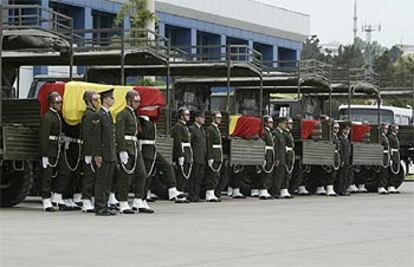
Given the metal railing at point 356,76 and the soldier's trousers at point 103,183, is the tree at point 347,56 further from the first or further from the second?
the soldier's trousers at point 103,183

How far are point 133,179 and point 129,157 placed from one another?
57 centimetres

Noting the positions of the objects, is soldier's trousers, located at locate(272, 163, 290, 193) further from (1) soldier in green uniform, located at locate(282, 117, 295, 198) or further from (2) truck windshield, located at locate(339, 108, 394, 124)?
(2) truck windshield, located at locate(339, 108, 394, 124)

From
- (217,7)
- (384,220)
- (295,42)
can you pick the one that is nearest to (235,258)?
(384,220)

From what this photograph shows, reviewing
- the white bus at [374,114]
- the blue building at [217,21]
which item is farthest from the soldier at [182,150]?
the blue building at [217,21]

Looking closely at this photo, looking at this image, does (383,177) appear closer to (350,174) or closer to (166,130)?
(350,174)

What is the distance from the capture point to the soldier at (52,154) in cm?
1838

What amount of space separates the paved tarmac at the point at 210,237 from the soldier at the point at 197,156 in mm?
2187

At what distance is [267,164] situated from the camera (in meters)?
25.4

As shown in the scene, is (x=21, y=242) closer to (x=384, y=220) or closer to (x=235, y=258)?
(x=235, y=258)

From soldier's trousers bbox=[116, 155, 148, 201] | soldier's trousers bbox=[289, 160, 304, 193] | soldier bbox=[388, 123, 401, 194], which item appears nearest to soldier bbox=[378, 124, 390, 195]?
soldier bbox=[388, 123, 401, 194]

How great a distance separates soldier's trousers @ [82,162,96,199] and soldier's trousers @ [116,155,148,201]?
391 mm

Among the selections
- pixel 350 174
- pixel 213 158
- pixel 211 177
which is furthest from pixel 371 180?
pixel 213 158

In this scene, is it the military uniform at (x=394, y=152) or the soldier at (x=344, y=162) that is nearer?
the soldier at (x=344, y=162)

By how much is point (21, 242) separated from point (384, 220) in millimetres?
6646
